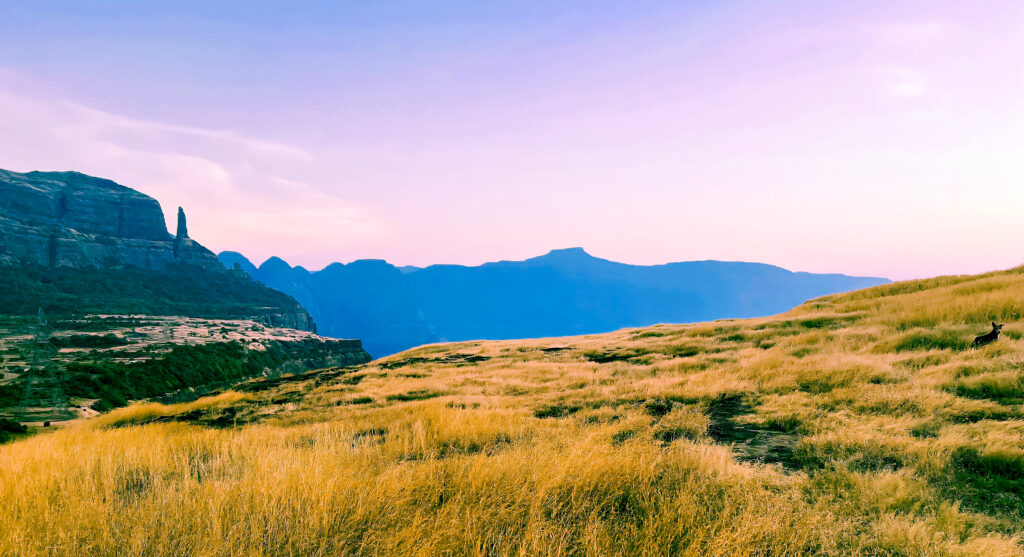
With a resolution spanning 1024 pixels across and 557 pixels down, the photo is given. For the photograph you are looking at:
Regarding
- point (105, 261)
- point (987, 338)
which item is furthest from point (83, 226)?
point (987, 338)

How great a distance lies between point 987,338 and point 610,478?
8964 mm

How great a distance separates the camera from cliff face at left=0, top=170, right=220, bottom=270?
109188mm

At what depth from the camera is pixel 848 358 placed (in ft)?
26.2

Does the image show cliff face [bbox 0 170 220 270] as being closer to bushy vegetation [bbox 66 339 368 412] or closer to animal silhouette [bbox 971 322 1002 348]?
bushy vegetation [bbox 66 339 368 412]

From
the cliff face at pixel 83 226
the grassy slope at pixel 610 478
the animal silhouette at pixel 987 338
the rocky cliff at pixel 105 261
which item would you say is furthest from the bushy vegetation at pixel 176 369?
the cliff face at pixel 83 226

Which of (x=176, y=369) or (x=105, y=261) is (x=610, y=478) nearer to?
(x=176, y=369)

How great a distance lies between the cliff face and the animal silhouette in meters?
156

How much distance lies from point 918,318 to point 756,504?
11.7 m

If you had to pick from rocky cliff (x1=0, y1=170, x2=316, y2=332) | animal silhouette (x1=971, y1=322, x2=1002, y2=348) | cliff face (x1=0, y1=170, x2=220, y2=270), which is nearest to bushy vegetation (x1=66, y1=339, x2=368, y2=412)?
animal silhouette (x1=971, y1=322, x2=1002, y2=348)

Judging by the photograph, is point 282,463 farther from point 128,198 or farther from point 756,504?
point 128,198

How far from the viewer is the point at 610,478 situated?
3639mm

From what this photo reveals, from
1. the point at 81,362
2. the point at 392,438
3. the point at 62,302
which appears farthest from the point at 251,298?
the point at 392,438

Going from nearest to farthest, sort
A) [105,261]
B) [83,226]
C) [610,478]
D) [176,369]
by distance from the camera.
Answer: [610,478]
[176,369]
[105,261]
[83,226]

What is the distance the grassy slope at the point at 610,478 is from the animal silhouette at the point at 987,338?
0.24 m
